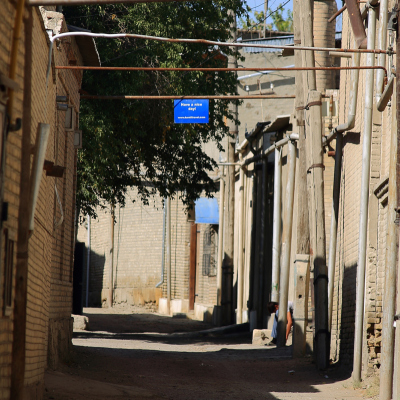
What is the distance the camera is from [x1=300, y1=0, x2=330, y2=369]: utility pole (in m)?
12.0

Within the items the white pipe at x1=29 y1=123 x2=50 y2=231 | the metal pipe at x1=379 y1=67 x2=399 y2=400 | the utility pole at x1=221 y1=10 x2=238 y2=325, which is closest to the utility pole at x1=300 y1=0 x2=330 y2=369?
the metal pipe at x1=379 y1=67 x2=399 y2=400

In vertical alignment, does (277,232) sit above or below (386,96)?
below

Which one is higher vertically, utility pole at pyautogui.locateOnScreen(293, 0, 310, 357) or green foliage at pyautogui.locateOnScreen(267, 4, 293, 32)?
green foliage at pyautogui.locateOnScreen(267, 4, 293, 32)

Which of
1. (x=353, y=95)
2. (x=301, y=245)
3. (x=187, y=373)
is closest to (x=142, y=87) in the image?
(x=301, y=245)

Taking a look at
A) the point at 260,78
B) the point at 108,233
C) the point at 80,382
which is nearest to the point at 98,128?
the point at 80,382

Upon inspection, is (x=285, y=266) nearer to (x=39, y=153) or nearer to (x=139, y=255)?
(x=39, y=153)

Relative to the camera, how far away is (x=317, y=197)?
40.3ft

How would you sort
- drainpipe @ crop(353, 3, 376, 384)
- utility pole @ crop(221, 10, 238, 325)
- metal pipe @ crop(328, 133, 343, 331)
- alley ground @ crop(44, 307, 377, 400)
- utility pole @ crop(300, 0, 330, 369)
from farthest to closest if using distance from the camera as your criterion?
1. utility pole @ crop(221, 10, 238, 325)
2. metal pipe @ crop(328, 133, 343, 331)
3. utility pole @ crop(300, 0, 330, 369)
4. drainpipe @ crop(353, 3, 376, 384)
5. alley ground @ crop(44, 307, 377, 400)

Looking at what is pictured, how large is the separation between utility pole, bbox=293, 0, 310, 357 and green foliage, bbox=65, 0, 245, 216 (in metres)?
2.62

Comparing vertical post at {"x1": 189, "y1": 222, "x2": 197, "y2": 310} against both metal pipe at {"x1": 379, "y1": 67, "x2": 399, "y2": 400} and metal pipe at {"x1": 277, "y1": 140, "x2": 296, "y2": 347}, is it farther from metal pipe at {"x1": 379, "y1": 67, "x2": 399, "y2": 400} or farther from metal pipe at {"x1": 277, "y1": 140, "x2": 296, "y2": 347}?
metal pipe at {"x1": 379, "y1": 67, "x2": 399, "y2": 400}

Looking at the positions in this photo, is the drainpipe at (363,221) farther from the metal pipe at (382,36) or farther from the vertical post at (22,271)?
the vertical post at (22,271)

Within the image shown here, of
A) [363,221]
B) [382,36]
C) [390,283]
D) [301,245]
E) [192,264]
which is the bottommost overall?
[390,283]

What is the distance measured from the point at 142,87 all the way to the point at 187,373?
7.06 m

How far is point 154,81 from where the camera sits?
16.0 metres
